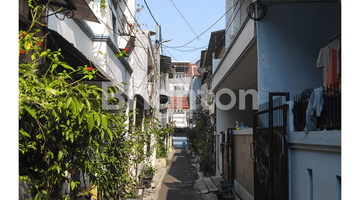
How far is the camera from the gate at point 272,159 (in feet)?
18.9

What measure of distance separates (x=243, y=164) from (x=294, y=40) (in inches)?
174

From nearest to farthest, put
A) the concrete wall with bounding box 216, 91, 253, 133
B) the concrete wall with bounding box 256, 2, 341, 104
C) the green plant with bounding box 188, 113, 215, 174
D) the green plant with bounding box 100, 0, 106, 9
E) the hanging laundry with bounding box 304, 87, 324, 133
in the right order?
the hanging laundry with bounding box 304, 87, 324, 133
the concrete wall with bounding box 256, 2, 341, 104
the green plant with bounding box 100, 0, 106, 9
the concrete wall with bounding box 216, 91, 253, 133
the green plant with bounding box 188, 113, 215, 174

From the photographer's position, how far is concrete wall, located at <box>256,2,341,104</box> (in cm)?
770

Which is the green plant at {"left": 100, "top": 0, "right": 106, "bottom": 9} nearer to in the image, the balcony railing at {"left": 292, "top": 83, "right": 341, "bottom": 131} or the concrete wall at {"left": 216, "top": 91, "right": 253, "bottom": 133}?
the balcony railing at {"left": 292, "top": 83, "right": 341, "bottom": 131}

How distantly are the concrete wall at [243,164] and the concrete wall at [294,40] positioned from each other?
207 cm

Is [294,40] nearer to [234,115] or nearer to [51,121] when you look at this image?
[51,121]

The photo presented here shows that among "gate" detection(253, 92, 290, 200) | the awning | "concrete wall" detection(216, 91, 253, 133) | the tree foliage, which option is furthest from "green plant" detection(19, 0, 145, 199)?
"concrete wall" detection(216, 91, 253, 133)

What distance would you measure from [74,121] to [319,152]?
343cm

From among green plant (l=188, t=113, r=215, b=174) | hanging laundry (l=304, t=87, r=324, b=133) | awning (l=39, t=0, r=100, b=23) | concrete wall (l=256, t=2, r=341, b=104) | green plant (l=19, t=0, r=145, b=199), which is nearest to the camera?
green plant (l=19, t=0, r=145, b=199)

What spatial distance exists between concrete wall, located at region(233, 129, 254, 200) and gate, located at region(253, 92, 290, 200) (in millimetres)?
1720

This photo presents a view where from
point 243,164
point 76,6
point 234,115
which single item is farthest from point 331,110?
point 234,115

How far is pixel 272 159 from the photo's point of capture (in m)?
6.30
